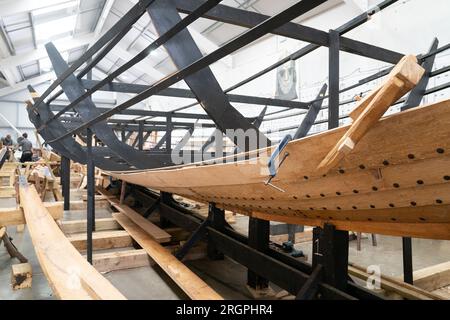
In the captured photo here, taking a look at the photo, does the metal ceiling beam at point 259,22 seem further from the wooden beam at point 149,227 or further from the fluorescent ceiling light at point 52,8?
the fluorescent ceiling light at point 52,8

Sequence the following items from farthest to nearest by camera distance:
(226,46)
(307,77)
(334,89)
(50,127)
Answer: (307,77) < (50,127) < (334,89) < (226,46)

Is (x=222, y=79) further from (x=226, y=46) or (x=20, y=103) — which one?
(x=20, y=103)

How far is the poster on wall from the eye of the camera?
6762mm

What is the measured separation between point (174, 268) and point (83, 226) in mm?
1805

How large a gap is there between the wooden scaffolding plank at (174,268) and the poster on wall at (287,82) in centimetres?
484

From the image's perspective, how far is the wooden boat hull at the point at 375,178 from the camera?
29.5 inches

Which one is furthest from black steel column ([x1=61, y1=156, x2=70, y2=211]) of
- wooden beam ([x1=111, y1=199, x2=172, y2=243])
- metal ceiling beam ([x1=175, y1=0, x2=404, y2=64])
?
metal ceiling beam ([x1=175, y1=0, x2=404, y2=64])

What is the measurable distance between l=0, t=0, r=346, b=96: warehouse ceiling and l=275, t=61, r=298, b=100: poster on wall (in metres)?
1.26

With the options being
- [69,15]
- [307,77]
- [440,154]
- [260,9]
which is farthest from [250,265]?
[69,15]

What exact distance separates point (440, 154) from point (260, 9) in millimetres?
7016

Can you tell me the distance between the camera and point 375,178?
91 centimetres

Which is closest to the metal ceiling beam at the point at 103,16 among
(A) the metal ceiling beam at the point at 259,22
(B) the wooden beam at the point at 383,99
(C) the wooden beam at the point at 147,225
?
(C) the wooden beam at the point at 147,225

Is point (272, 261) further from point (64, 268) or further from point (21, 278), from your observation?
point (21, 278)
